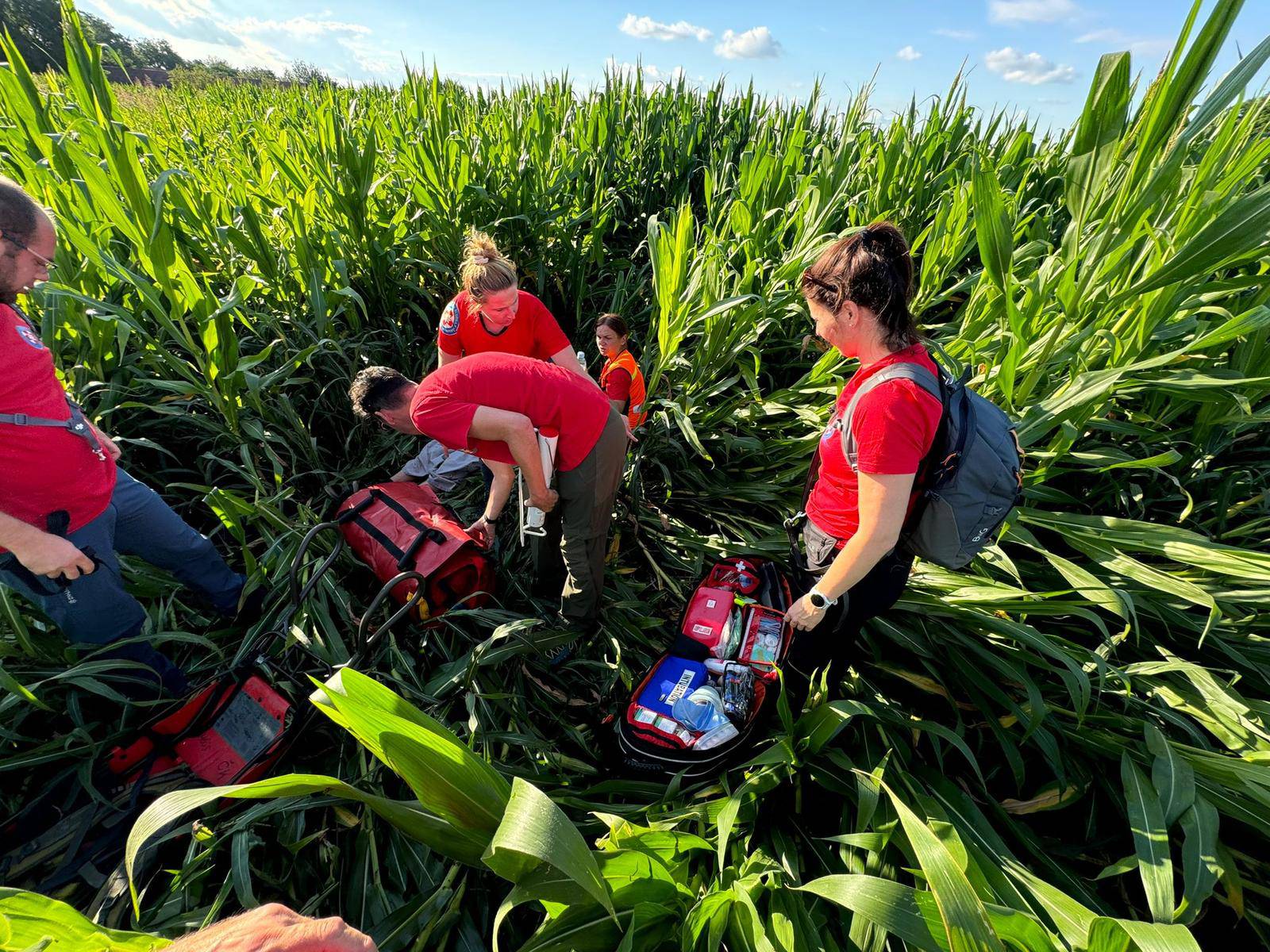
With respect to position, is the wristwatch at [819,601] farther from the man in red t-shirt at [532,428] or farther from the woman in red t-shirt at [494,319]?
the woman in red t-shirt at [494,319]

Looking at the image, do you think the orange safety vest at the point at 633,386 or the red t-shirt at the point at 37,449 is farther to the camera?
the orange safety vest at the point at 633,386

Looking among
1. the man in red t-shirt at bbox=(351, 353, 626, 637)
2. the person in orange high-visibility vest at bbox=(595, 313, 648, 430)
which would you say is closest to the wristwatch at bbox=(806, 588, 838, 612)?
the man in red t-shirt at bbox=(351, 353, 626, 637)

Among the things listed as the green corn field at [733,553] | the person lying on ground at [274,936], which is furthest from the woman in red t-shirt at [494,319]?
the person lying on ground at [274,936]

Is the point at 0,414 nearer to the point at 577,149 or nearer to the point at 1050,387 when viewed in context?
the point at 1050,387

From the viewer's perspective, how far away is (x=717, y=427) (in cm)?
238

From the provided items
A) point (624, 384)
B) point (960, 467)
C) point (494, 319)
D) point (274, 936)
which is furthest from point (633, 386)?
point (274, 936)

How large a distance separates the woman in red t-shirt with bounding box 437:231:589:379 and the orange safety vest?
5.2 inches

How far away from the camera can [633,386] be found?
223cm

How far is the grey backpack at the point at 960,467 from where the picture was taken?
1.09 metres

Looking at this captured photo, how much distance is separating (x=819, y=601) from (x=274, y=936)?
1081 millimetres

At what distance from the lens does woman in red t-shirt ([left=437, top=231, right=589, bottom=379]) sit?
6.31ft

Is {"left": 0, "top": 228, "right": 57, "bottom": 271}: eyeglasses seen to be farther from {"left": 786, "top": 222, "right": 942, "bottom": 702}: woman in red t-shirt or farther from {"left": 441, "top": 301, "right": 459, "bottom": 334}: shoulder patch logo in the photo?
{"left": 786, "top": 222, "right": 942, "bottom": 702}: woman in red t-shirt

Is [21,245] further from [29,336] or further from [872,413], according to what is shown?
[872,413]

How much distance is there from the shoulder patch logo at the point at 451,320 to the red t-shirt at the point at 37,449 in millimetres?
1115
